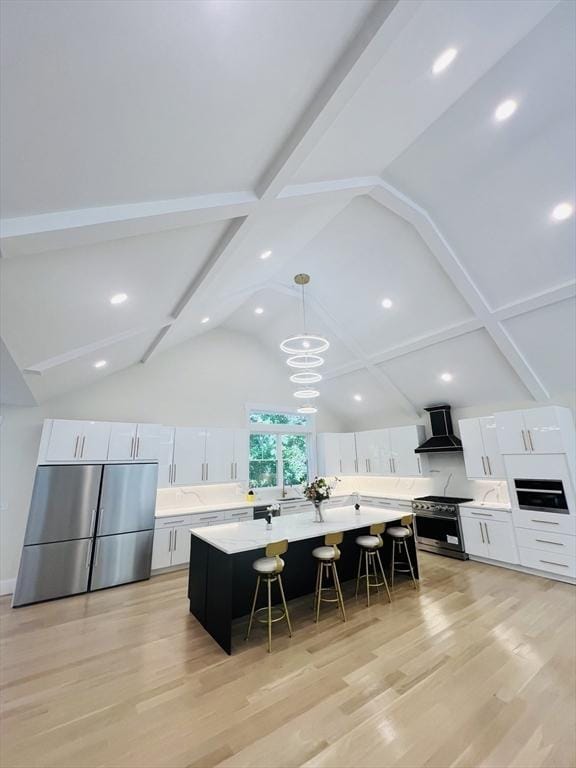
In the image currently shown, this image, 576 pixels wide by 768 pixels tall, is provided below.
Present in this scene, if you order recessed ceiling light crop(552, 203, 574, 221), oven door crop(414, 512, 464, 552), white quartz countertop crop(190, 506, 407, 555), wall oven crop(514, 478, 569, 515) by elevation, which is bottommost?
oven door crop(414, 512, 464, 552)

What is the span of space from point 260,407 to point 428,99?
18.5ft

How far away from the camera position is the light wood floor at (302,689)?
6.12 feet

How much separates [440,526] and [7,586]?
658cm

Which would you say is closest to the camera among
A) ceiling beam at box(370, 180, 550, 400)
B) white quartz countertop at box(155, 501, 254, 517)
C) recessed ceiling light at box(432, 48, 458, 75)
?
recessed ceiling light at box(432, 48, 458, 75)

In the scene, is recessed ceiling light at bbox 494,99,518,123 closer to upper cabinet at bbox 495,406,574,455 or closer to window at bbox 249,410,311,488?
upper cabinet at bbox 495,406,574,455

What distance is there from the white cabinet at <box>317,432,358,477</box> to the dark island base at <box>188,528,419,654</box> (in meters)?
3.17

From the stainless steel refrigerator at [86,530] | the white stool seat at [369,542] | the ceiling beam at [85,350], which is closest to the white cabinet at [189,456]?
the stainless steel refrigerator at [86,530]

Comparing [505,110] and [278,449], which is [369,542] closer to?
[278,449]

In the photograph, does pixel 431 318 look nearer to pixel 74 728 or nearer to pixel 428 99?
pixel 428 99

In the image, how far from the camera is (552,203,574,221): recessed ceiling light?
10.6 feet

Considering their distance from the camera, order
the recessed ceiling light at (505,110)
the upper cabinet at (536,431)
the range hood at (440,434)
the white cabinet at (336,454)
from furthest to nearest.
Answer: the white cabinet at (336,454) → the range hood at (440,434) → the upper cabinet at (536,431) → the recessed ceiling light at (505,110)

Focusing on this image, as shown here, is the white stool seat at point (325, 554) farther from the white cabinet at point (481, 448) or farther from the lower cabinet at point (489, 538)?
the white cabinet at point (481, 448)

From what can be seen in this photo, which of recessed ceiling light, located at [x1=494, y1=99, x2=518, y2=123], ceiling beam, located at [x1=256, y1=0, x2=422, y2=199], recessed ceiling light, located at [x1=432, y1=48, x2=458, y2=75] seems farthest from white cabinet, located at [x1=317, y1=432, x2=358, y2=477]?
recessed ceiling light, located at [x1=432, y1=48, x2=458, y2=75]

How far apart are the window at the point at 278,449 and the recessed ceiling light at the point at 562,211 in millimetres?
5632
